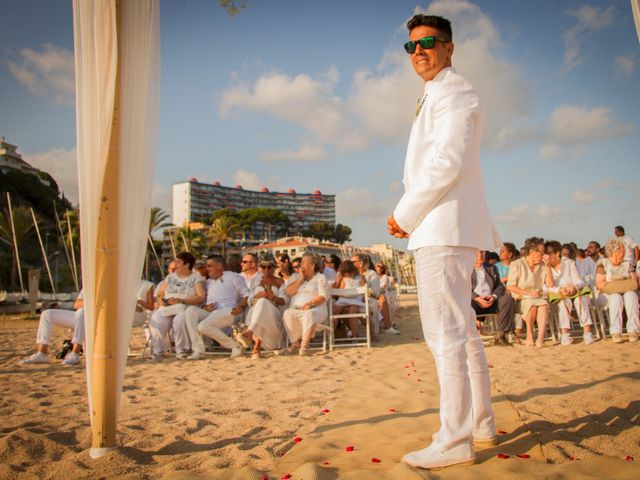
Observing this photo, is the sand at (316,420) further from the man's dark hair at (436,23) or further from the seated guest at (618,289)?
the man's dark hair at (436,23)

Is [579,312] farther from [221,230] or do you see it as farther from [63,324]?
[221,230]

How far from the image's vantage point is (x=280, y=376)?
5113 millimetres

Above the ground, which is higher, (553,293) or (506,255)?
(506,255)

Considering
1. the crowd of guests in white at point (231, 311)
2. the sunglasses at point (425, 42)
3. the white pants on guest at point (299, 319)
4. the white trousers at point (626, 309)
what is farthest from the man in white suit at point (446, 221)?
the white trousers at point (626, 309)

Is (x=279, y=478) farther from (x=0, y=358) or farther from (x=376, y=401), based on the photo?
(x=0, y=358)

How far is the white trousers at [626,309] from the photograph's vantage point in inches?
255

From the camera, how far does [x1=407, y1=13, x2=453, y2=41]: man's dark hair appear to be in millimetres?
Result: 2348

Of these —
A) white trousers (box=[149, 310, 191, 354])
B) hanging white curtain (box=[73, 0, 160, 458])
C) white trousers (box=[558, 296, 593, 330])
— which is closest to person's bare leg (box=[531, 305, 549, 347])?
white trousers (box=[558, 296, 593, 330])

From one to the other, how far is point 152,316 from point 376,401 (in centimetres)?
452

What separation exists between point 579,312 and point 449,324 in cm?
560

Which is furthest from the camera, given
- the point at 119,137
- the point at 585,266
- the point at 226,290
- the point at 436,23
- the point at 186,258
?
the point at 585,266

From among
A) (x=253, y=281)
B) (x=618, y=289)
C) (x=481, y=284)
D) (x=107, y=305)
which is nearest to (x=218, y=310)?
(x=253, y=281)

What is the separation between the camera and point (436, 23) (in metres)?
2.35

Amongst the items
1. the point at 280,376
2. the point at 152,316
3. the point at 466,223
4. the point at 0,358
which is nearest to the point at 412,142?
the point at 466,223
